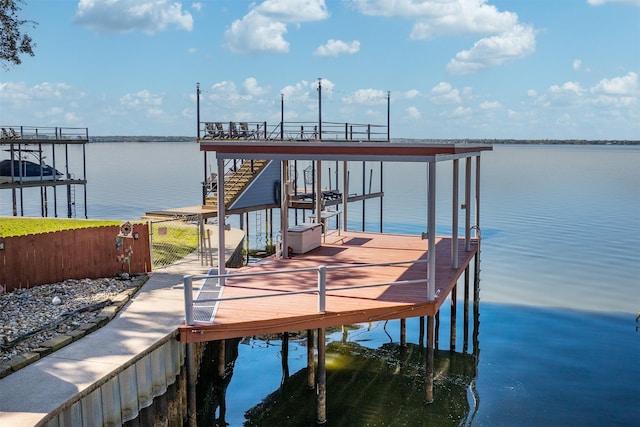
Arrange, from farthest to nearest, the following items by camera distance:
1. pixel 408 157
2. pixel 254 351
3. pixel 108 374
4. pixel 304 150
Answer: pixel 254 351
pixel 304 150
pixel 408 157
pixel 108 374

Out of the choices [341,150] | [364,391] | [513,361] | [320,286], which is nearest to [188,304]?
[320,286]

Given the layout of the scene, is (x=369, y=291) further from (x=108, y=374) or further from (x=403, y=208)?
(x=403, y=208)

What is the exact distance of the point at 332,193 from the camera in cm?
3447

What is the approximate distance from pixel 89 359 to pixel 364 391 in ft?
21.5

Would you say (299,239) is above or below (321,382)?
above

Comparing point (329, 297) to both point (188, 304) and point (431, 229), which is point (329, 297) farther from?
point (188, 304)

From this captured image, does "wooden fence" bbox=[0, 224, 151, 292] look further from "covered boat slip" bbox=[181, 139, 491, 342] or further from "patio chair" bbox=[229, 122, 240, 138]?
"patio chair" bbox=[229, 122, 240, 138]

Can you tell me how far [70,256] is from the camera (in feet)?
53.3

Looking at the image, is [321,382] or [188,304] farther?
[321,382]

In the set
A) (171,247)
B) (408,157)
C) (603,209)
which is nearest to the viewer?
(408,157)

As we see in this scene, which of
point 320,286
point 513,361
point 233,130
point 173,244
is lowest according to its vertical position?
point 513,361

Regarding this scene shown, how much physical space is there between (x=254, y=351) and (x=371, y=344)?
316cm

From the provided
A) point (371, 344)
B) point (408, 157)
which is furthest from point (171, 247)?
point (408, 157)

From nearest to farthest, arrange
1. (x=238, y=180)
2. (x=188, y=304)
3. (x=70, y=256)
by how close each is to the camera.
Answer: (x=188, y=304) < (x=70, y=256) < (x=238, y=180)
